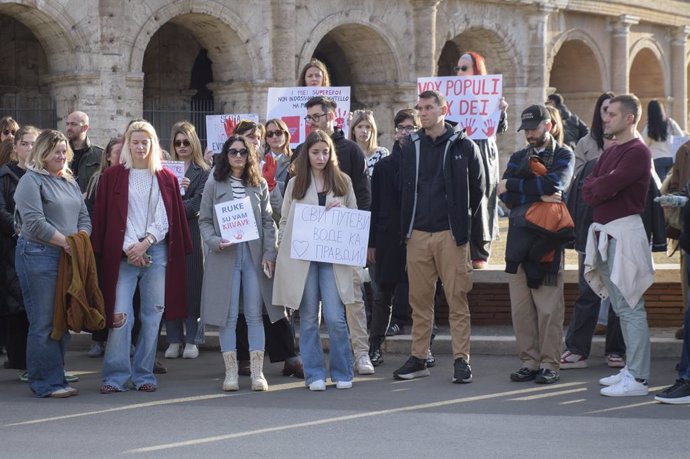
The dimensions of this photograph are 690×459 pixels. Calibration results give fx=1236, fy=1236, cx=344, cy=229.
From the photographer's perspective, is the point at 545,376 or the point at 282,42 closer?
the point at 545,376

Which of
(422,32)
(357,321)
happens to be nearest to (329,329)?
(357,321)

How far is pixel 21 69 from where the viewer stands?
23.4 meters

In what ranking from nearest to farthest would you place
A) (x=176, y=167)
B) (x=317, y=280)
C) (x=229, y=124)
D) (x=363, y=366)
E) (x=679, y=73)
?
(x=317, y=280), (x=363, y=366), (x=176, y=167), (x=229, y=124), (x=679, y=73)

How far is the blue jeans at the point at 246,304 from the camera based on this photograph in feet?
28.8

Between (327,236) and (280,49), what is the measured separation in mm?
14892

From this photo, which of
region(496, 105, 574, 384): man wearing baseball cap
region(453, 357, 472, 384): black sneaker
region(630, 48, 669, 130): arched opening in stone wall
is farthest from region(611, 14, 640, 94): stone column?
region(453, 357, 472, 384): black sneaker

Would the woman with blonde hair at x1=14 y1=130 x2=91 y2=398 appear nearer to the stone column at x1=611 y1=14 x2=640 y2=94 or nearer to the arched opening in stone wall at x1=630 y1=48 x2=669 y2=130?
the stone column at x1=611 y1=14 x2=640 y2=94

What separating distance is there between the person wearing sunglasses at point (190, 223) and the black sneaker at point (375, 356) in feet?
5.28

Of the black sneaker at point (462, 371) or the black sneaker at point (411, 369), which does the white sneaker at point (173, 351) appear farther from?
the black sneaker at point (462, 371)

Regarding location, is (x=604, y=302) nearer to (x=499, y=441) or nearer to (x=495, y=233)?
(x=495, y=233)

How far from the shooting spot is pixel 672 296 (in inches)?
418

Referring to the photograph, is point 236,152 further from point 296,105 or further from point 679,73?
point 679,73

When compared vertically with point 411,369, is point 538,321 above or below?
above

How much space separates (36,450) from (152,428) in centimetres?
80
